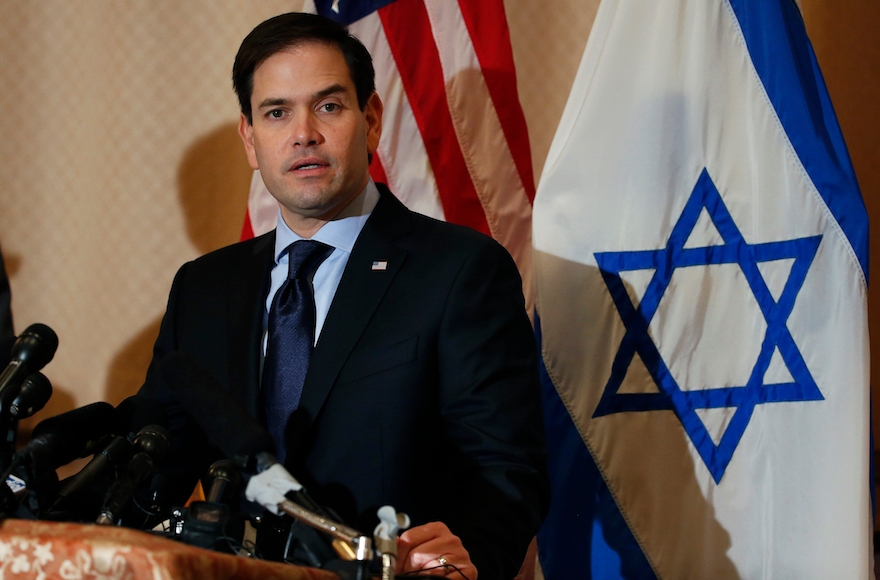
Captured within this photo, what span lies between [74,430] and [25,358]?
0.15 m

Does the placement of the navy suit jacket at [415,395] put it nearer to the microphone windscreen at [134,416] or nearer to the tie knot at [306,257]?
the tie knot at [306,257]

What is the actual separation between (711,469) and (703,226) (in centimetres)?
54

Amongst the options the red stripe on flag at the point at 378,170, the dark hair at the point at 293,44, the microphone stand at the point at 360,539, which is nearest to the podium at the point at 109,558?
the microphone stand at the point at 360,539

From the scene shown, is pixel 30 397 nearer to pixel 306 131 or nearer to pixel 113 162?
pixel 306 131

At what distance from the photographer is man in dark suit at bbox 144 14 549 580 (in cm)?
136

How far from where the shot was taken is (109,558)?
689 mm

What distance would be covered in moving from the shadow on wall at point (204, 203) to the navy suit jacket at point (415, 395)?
3.87ft

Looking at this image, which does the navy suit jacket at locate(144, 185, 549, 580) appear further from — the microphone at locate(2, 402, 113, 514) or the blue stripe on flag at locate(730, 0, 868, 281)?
the blue stripe on flag at locate(730, 0, 868, 281)

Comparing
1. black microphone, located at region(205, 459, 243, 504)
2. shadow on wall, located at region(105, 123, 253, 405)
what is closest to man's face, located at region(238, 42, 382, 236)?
black microphone, located at region(205, 459, 243, 504)

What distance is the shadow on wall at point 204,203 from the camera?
2633 mm

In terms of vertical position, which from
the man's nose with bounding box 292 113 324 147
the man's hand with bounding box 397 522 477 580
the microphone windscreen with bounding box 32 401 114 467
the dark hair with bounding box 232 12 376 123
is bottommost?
the man's hand with bounding box 397 522 477 580

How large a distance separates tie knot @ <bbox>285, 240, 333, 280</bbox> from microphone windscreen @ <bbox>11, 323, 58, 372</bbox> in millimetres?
683

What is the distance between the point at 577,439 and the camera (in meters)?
1.93

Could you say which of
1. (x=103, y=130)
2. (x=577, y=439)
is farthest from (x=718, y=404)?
(x=103, y=130)
